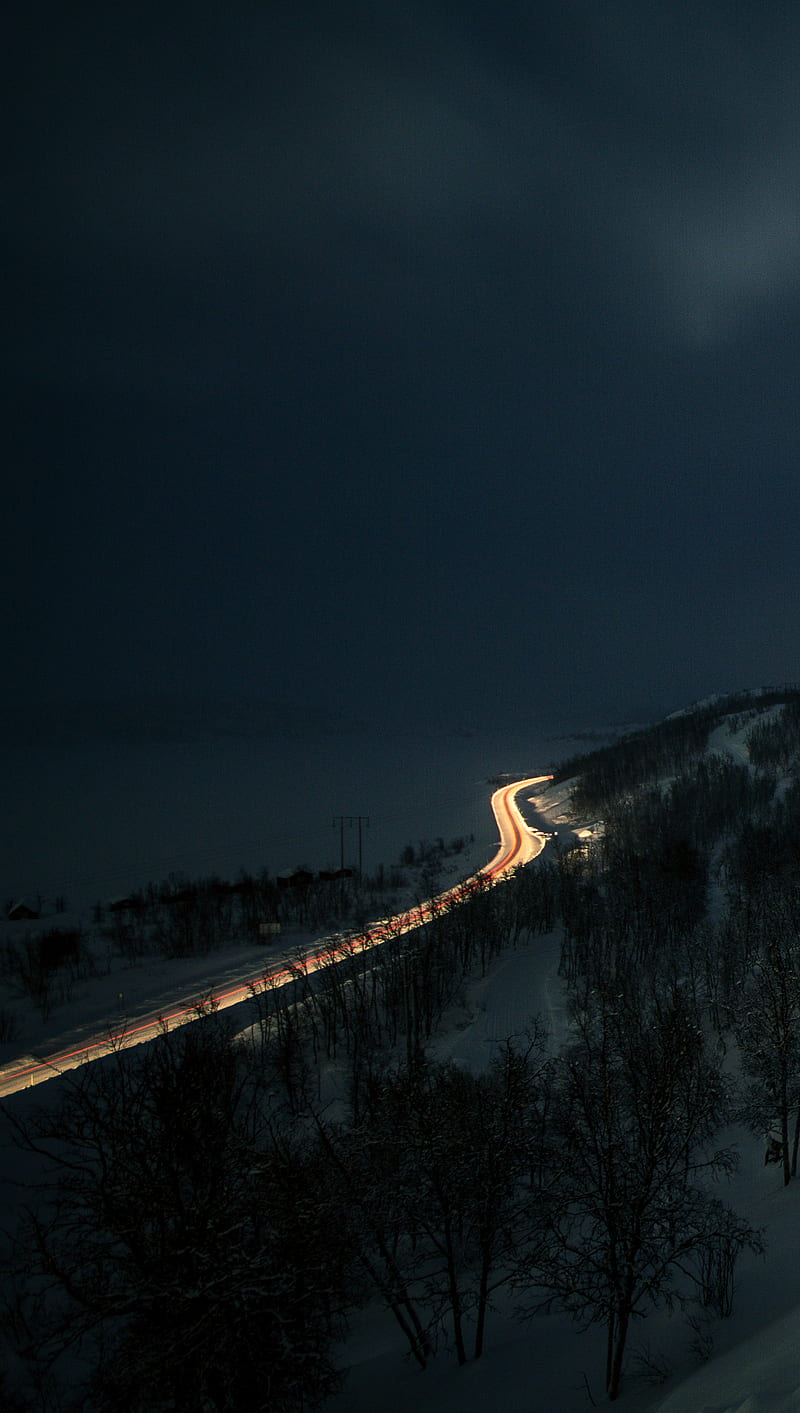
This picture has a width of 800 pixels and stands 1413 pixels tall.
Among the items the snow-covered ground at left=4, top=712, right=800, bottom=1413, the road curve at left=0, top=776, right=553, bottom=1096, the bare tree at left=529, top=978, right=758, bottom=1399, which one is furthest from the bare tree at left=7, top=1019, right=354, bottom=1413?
the road curve at left=0, top=776, right=553, bottom=1096

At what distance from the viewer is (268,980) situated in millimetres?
48938

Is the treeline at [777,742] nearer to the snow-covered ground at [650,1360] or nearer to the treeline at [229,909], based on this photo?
the treeline at [229,909]

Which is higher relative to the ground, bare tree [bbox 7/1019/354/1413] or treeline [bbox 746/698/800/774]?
treeline [bbox 746/698/800/774]

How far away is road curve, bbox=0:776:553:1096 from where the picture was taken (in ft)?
117

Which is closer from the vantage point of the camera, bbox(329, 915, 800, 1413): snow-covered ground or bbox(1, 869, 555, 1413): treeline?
bbox(329, 915, 800, 1413): snow-covered ground

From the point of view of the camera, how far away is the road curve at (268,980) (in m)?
35.8

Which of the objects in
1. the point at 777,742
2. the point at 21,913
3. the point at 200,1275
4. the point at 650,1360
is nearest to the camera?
the point at 200,1275

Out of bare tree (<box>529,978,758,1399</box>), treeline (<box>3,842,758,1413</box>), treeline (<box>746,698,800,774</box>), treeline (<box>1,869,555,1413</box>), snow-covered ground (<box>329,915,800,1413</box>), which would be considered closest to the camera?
snow-covered ground (<box>329,915,800,1413</box>)

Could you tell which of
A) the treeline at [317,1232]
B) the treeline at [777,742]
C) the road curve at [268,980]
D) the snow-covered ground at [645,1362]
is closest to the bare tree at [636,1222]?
the treeline at [317,1232]

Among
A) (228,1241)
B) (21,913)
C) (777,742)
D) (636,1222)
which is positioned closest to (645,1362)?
(636,1222)

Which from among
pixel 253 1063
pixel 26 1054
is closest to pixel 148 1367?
pixel 253 1063

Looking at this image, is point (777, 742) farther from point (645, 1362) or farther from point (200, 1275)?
point (200, 1275)

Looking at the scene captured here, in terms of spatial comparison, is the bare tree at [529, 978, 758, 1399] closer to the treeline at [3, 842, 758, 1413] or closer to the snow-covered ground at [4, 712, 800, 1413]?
the treeline at [3, 842, 758, 1413]

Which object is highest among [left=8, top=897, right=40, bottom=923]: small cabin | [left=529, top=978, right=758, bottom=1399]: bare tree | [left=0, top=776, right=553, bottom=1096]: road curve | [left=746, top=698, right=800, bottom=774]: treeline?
[left=746, top=698, right=800, bottom=774]: treeline
